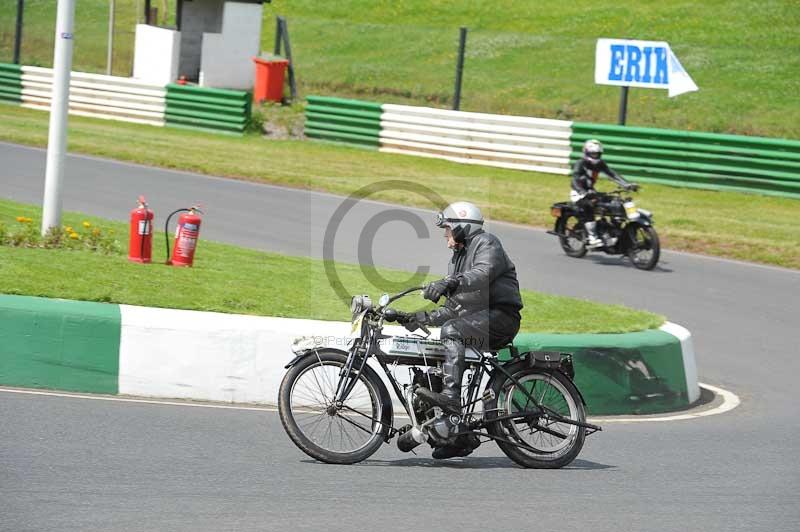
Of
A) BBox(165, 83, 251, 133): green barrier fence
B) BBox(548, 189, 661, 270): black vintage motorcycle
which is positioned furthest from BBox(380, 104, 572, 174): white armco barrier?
BBox(548, 189, 661, 270): black vintage motorcycle

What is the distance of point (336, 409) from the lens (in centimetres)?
764

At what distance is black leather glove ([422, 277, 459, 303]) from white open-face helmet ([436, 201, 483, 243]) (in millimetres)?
312

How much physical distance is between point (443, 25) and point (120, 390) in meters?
39.2

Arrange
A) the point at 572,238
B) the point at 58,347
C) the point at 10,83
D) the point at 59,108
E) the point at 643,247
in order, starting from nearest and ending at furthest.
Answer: the point at 58,347 < the point at 59,108 < the point at 643,247 < the point at 572,238 < the point at 10,83

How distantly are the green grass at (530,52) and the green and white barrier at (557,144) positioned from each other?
283 inches

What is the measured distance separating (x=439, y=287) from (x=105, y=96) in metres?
24.2

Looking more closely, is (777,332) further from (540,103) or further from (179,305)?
(540,103)

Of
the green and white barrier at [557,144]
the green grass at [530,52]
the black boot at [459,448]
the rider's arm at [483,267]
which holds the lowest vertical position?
the black boot at [459,448]

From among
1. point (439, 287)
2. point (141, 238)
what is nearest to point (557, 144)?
point (141, 238)

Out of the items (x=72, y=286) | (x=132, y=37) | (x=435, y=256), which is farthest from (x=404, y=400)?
(x=132, y=37)

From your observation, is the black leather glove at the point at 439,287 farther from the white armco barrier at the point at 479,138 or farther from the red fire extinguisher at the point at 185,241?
the white armco barrier at the point at 479,138

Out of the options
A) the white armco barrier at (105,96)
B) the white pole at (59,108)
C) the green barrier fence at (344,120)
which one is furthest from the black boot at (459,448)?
the white armco barrier at (105,96)

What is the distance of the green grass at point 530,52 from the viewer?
34531 millimetres

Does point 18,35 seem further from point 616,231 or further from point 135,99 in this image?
point 616,231
